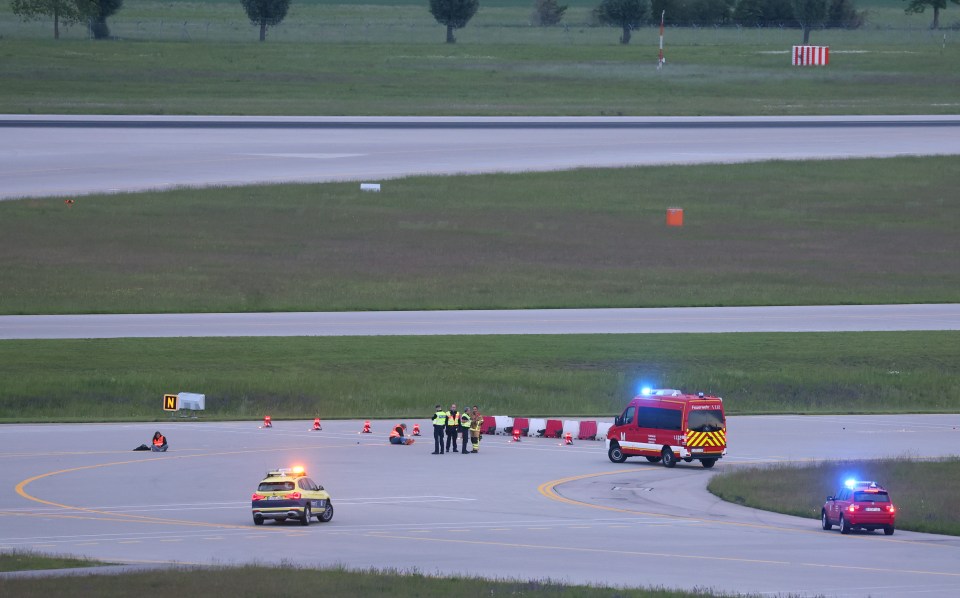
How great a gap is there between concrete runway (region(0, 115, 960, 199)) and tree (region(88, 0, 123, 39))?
2351 inches

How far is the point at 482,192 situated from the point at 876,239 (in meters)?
23.6

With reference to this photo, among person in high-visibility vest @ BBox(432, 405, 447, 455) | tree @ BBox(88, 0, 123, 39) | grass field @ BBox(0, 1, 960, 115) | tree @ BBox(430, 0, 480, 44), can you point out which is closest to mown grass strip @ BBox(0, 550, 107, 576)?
person in high-visibility vest @ BBox(432, 405, 447, 455)

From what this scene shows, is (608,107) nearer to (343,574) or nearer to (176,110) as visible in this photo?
(176,110)

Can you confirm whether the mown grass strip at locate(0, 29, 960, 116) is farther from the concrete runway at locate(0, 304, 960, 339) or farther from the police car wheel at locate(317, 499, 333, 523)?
the police car wheel at locate(317, 499, 333, 523)

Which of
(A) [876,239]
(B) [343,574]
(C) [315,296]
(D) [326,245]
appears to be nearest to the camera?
(B) [343,574]

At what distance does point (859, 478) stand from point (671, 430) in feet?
18.5

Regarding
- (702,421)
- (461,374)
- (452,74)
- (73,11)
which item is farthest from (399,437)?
(73,11)

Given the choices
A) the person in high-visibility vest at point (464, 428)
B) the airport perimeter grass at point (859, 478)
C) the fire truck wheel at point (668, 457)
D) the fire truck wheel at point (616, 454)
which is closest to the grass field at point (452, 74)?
the person in high-visibility vest at point (464, 428)

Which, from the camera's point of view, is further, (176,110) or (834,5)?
(834,5)

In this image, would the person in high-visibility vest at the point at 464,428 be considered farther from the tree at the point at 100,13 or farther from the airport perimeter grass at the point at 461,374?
the tree at the point at 100,13

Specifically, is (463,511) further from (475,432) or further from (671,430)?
(475,432)

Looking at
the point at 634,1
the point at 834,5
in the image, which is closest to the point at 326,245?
the point at 634,1

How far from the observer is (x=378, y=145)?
95.4 metres

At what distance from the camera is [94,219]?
75312 mm
